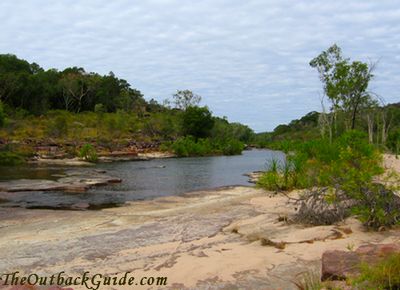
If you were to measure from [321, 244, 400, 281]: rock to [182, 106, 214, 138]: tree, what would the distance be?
69.3m

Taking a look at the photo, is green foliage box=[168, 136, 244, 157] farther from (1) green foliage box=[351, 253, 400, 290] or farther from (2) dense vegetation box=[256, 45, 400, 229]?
(1) green foliage box=[351, 253, 400, 290]

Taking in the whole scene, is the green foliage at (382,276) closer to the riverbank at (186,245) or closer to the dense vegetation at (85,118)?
the riverbank at (186,245)

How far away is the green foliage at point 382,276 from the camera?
470 cm

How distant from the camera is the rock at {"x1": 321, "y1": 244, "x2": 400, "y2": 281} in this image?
5559mm

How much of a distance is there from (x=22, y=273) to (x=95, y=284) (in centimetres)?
165

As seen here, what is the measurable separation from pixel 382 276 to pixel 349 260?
3.65 feet

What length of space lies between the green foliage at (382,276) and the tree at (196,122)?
7049 centimetres

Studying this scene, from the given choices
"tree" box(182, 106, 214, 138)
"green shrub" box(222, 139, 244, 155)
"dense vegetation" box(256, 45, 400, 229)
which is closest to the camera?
"dense vegetation" box(256, 45, 400, 229)

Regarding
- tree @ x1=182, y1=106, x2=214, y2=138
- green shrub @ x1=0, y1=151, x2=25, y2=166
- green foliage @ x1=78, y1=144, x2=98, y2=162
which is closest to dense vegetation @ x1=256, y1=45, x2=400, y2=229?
green foliage @ x1=78, y1=144, x2=98, y2=162

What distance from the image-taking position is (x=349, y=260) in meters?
5.84

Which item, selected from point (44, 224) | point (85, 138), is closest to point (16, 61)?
point (85, 138)

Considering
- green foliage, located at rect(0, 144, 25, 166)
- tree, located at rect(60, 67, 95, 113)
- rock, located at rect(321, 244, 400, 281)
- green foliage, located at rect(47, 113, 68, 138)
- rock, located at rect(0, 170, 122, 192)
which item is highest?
tree, located at rect(60, 67, 95, 113)

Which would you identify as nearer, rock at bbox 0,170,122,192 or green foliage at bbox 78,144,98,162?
rock at bbox 0,170,122,192

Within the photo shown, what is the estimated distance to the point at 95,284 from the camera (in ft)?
21.8
